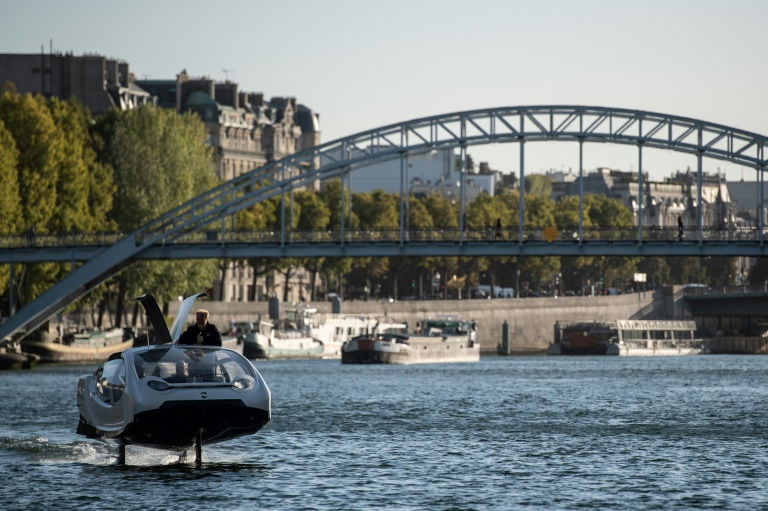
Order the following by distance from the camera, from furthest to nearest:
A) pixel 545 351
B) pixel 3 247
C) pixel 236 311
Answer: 1. pixel 545 351
2. pixel 236 311
3. pixel 3 247

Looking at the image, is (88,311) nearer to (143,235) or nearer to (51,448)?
(143,235)

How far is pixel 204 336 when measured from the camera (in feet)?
122

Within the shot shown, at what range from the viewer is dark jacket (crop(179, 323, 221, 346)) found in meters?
36.9

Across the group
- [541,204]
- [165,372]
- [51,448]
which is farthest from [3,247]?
[541,204]

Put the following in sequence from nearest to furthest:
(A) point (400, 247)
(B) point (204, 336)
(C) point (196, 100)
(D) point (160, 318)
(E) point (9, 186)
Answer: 1. (B) point (204, 336)
2. (D) point (160, 318)
3. (E) point (9, 186)
4. (A) point (400, 247)
5. (C) point (196, 100)

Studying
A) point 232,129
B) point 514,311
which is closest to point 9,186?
point 514,311

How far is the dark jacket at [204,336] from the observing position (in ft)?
121

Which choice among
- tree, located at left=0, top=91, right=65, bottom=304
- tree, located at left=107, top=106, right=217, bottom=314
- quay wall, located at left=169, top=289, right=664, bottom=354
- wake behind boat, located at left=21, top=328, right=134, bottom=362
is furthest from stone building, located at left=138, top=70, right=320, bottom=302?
tree, located at left=0, top=91, right=65, bottom=304

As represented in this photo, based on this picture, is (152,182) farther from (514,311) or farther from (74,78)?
(514,311)

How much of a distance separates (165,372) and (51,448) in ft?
25.4

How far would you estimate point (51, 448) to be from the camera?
4259 centimetres

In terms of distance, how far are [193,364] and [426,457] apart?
7621 mm

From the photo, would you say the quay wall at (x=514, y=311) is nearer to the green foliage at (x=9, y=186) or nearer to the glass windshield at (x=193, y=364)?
the green foliage at (x=9, y=186)

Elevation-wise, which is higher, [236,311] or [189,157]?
[189,157]
